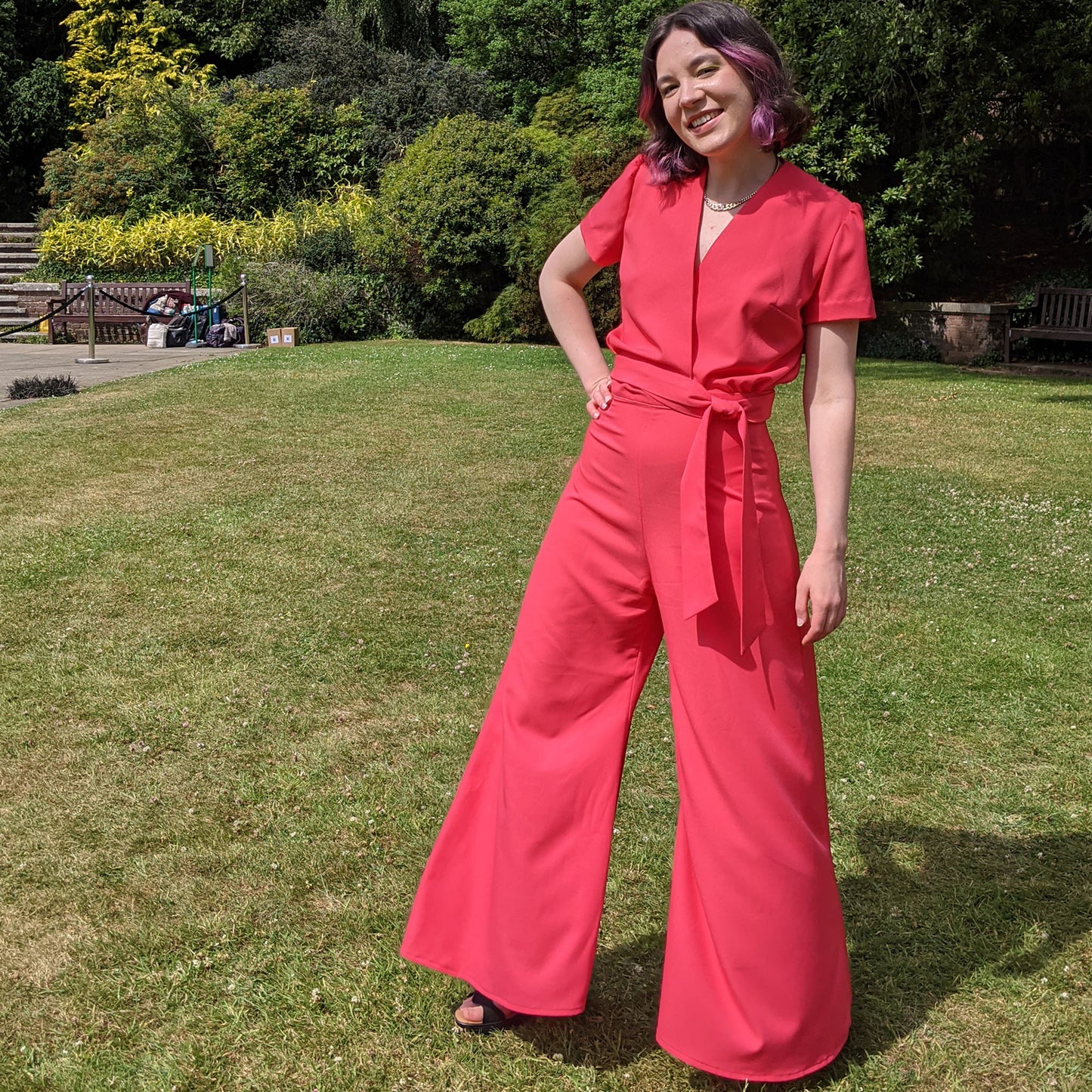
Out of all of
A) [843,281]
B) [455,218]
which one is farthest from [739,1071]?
[455,218]

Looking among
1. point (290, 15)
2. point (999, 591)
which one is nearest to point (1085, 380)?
point (999, 591)

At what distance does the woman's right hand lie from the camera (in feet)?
8.02

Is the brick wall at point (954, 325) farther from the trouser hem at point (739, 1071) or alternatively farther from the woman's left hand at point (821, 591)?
the trouser hem at point (739, 1071)

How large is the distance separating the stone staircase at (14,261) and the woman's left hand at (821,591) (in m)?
22.7

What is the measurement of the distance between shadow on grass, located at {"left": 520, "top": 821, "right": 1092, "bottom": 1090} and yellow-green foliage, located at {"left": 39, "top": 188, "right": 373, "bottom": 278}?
1926 centimetres

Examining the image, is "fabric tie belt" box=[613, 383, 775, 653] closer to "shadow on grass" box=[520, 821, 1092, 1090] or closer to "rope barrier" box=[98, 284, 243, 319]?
"shadow on grass" box=[520, 821, 1092, 1090]

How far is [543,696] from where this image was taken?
241 centimetres

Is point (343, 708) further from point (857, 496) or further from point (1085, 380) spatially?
point (1085, 380)

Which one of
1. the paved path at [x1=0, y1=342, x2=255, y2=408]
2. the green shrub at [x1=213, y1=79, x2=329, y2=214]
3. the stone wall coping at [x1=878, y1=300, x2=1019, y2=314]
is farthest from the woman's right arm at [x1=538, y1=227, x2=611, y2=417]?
the green shrub at [x1=213, y1=79, x2=329, y2=214]

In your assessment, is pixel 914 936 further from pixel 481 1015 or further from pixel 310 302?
pixel 310 302

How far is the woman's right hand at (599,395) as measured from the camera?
2445 mm

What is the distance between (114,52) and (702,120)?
101 feet

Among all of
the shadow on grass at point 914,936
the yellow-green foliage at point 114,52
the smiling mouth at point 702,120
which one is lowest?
the shadow on grass at point 914,936

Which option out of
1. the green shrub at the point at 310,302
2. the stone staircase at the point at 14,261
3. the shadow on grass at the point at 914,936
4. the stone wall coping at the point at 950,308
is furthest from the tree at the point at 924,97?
the stone staircase at the point at 14,261
